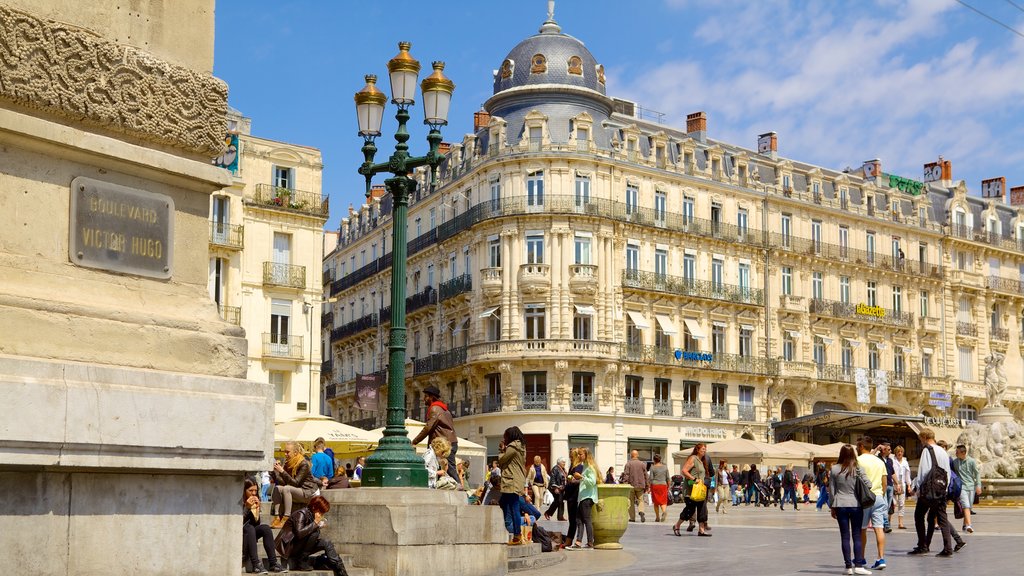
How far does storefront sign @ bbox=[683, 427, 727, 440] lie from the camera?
50.7m

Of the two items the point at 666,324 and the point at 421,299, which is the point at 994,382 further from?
the point at 421,299

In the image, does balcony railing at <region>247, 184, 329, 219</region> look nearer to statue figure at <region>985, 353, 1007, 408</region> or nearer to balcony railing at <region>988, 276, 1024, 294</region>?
statue figure at <region>985, 353, 1007, 408</region>

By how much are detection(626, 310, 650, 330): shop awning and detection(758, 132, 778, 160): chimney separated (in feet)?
47.9

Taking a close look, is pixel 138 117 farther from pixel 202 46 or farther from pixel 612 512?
pixel 612 512

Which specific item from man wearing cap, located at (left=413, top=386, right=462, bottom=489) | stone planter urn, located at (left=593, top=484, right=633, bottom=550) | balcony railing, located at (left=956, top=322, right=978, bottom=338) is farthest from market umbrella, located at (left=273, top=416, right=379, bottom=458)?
balcony railing, located at (left=956, top=322, right=978, bottom=338)

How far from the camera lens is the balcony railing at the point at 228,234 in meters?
40.6

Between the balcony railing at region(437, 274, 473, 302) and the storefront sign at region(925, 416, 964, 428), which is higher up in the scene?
the balcony railing at region(437, 274, 473, 302)

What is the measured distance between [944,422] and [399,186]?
48410mm

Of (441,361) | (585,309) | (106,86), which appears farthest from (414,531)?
(441,361)

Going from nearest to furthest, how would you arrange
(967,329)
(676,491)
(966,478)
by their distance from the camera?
(966,478) < (676,491) < (967,329)

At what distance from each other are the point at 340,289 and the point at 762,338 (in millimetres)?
24990

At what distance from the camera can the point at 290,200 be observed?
43.0 metres

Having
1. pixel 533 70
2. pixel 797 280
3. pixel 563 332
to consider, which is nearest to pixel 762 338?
pixel 797 280

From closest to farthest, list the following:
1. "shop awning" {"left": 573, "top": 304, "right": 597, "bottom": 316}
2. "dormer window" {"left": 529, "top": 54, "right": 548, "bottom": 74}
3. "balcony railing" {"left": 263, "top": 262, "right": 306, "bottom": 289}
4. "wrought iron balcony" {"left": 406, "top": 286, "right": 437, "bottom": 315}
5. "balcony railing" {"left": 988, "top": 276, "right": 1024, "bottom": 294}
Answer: "balcony railing" {"left": 263, "top": 262, "right": 306, "bottom": 289}
"shop awning" {"left": 573, "top": 304, "right": 597, "bottom": 316}
"dormer window" {"left": 529, "top": 54, "right": 548, "bottom": 74}
"wrought iron balcony" {"left": 406, "top": 286, "right": 437, "bottom": 315}
"balcony railing" {"left": 988, "top": 276, "right": 1024, "bottom": 294}
